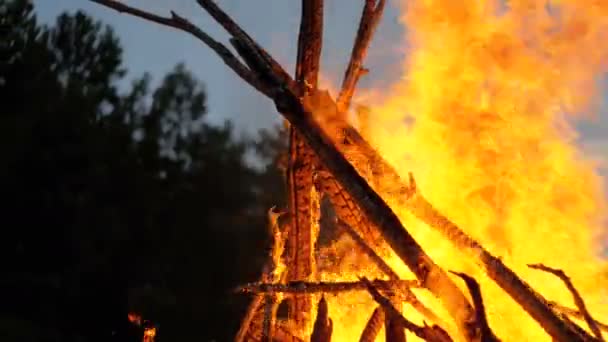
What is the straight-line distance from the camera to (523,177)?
172 inches

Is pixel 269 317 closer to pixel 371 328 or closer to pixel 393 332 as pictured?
pixel 371 328

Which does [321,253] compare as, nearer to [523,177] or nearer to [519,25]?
[523,177]

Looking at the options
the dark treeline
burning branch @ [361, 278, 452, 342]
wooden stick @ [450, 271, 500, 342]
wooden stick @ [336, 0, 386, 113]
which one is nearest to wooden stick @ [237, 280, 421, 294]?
burning branch @ [361, 278, 452, 342]

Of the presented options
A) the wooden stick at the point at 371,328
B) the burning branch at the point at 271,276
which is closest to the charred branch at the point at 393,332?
the wooden stick at the point at 371,328

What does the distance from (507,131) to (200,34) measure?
2403 millimetres

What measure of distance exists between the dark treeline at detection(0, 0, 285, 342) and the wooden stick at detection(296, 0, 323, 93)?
413 inches

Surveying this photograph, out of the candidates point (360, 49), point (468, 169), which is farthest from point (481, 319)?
point (468, 169)

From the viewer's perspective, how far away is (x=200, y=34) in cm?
274

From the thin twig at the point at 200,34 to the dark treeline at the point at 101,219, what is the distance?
1066 cm

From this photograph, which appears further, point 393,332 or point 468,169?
point 468,169

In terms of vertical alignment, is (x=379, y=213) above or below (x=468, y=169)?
below

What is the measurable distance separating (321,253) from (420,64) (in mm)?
1480

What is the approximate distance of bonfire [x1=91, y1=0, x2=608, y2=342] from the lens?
11.1 feet

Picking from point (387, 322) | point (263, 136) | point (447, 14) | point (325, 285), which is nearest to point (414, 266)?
point (387, 322)
